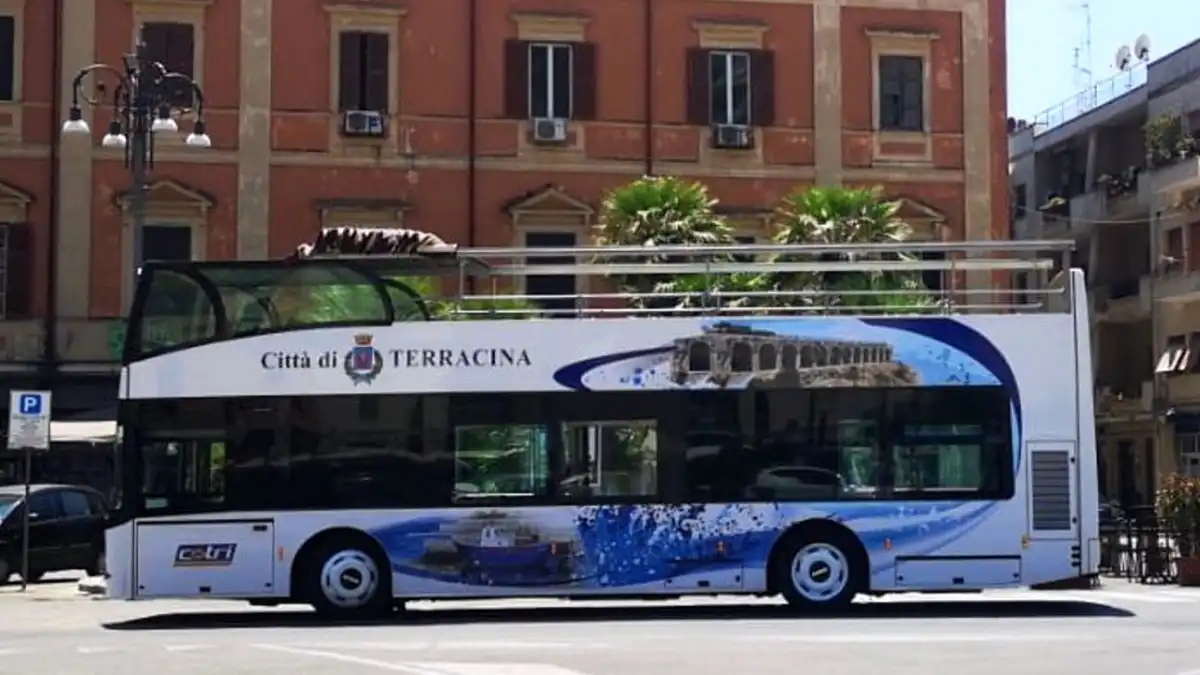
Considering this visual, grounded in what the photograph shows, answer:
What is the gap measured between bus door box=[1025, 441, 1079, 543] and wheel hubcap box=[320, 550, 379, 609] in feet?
22.8

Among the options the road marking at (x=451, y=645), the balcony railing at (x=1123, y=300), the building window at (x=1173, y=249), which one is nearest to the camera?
the road marking at (x=451, y=645)

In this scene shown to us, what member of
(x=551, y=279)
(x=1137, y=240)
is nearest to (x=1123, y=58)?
(x=1137, y=240)

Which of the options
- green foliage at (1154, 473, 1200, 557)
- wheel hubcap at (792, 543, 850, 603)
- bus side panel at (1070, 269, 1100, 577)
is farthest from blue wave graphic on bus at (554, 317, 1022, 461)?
green foliage at (1154, 473, 1200, 557)

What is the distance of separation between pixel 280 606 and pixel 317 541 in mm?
2950

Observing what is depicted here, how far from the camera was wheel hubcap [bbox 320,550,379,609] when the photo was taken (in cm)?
1883

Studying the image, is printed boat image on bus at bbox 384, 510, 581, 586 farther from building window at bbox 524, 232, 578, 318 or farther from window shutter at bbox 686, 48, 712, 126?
window shutter at bbox 686, 48, 712, 126

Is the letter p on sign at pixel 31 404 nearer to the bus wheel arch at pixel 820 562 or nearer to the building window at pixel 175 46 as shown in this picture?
the building window at pixel 175 46

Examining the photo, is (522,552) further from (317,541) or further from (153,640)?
(153,640)

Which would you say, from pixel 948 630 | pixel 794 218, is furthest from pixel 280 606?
pixel 794 218

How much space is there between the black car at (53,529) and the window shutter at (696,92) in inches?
591

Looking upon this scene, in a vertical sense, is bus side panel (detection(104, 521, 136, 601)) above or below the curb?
above

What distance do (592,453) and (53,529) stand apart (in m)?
13.0

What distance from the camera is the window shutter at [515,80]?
36906 mm

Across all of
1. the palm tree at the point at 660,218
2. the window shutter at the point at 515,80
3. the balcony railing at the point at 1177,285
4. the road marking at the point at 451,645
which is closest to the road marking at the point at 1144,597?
the road marking at the point at 451,645
